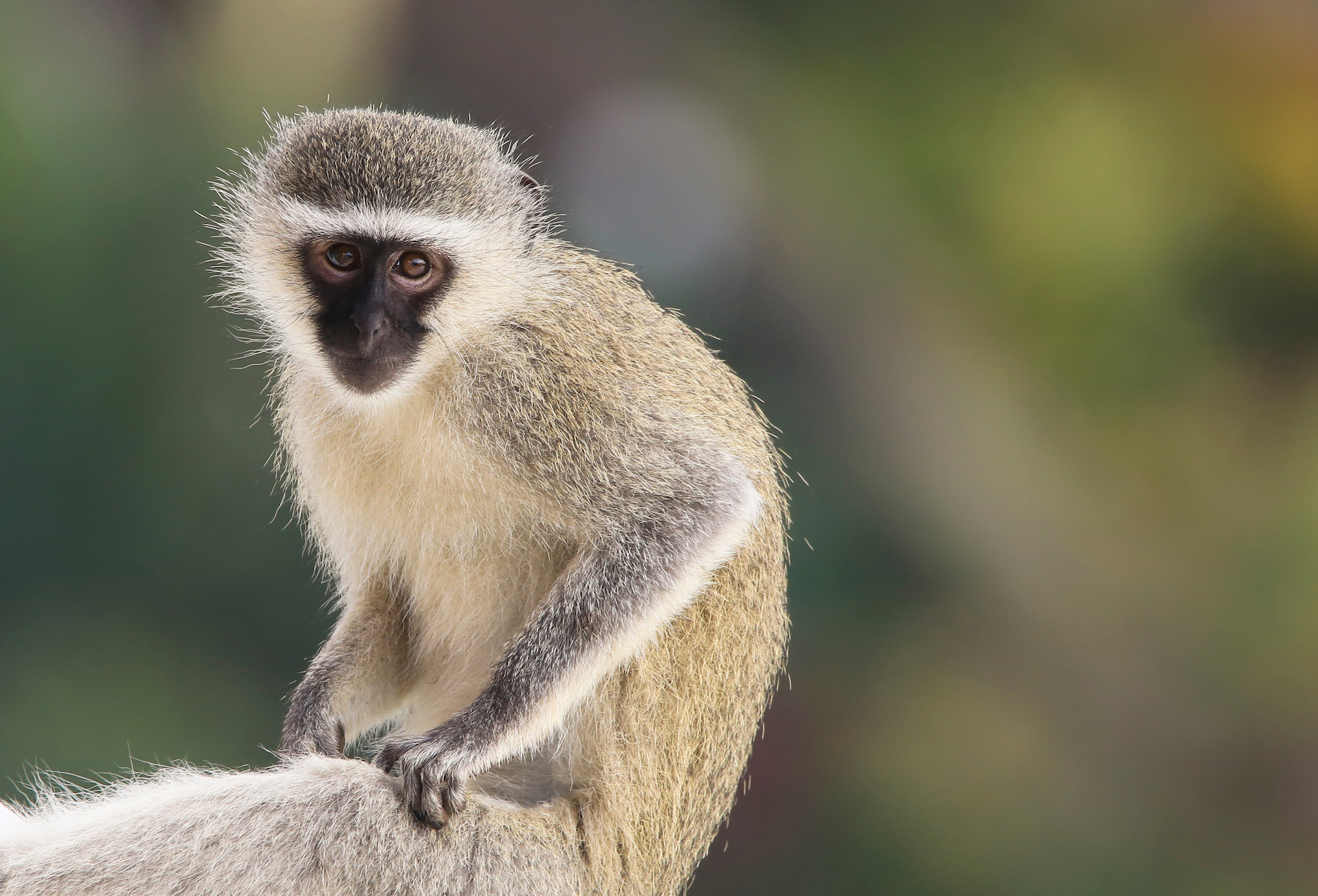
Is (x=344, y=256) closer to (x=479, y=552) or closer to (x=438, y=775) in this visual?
(x=479, y=552)

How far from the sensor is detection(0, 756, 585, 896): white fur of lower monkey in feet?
5.44

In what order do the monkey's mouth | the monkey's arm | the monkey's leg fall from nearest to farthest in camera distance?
the monkey's arm → the monkey's mouth → the monkey's leg

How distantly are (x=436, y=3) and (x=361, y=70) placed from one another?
1.96ft

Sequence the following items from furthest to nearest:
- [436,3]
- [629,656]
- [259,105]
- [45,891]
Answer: [436,3] < [259,105] < [629,656] < [45,891]

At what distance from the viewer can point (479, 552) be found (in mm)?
2096

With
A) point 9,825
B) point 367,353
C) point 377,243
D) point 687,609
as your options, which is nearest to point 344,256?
point 377,243

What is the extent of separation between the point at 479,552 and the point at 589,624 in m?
0.32

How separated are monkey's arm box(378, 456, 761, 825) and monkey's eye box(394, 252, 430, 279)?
57 cm

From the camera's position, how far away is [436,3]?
5.23 meters

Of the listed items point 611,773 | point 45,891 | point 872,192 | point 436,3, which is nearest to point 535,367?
point 611,773

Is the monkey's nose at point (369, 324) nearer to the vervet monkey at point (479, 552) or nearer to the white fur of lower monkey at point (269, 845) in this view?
the vervet monkey at point (479, 552)

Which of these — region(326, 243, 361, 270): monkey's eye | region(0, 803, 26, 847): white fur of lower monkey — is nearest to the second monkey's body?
region(326, 243, 361, 270): monkey's eye

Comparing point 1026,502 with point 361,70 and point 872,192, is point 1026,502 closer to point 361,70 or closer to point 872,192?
point 872,192

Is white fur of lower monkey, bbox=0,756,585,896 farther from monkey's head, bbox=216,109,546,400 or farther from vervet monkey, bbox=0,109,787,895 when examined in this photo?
monkey's head, bbox=216,109,546,400
